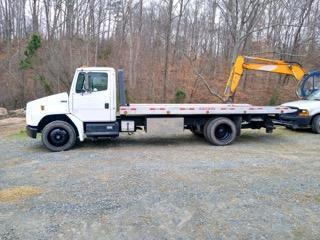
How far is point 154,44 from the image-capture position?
25.7 m

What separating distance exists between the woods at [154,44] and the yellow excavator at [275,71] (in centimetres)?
687

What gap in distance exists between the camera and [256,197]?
5.21 metres

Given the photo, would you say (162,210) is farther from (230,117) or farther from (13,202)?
(230,117)

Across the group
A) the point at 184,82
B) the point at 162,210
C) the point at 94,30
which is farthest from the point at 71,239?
the point at 94,30

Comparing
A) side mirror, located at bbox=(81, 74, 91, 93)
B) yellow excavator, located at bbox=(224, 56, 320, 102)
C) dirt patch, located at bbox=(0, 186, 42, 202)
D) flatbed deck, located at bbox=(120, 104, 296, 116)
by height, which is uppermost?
yellow excavator, located at bbox=(224, 56, 320, 102)

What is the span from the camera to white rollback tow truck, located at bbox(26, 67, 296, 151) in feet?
27.7

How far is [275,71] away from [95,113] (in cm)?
689

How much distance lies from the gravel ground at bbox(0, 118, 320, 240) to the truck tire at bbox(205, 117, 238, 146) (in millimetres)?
521

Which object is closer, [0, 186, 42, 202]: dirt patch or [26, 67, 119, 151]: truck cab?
[0, 186, 42, 202]: dirt patch

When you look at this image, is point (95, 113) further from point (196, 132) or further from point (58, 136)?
point (196, 132)

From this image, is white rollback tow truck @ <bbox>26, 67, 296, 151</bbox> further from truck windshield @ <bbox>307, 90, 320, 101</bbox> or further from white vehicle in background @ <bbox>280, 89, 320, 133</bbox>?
truck windshield @ <bbox>307, 90, 320, 101</bbox>

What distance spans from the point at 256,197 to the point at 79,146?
5.59 metres

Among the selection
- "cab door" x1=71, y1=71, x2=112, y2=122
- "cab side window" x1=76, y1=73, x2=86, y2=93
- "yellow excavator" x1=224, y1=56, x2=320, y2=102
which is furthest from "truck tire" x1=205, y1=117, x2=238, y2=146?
"cab side window" x1=76, y1=73, x2=86, y2=93

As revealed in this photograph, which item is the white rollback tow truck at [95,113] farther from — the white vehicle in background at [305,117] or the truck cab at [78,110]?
the white vehicle in background at [305,117]
